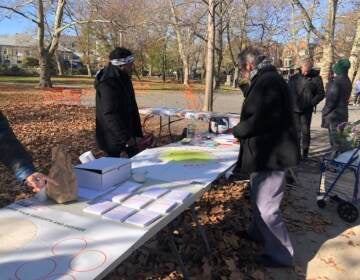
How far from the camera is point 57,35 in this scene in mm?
21172

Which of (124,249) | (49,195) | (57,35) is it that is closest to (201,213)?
(49,195)

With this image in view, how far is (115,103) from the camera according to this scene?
152 inches

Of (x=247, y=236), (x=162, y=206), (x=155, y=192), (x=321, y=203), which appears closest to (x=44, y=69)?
(x=321, y=203)

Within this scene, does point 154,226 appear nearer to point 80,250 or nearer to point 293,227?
point 80,250

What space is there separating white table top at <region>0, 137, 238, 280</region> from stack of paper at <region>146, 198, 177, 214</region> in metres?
0.03

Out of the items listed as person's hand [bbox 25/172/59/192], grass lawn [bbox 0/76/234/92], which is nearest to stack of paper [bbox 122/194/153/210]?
person's hand [bbox 25/172/59/192]

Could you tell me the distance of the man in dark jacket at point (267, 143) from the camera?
2.95 metres

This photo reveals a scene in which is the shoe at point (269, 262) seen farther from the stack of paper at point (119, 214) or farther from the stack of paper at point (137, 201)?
the stack of paper at point (119, 214)

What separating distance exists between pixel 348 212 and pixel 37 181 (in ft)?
11.5

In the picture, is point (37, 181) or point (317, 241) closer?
point (37, 181)

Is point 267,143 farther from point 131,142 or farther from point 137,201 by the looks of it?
point 131,142

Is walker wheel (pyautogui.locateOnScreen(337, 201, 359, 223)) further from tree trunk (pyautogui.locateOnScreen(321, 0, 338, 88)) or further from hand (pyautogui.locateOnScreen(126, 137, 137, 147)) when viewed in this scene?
tree trunk (pyautogui.locateOnScreen(321, 0, 338, 88))

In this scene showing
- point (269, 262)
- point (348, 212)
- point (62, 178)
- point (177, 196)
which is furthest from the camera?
point (348, 212)

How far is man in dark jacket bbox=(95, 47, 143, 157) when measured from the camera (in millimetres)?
3828
